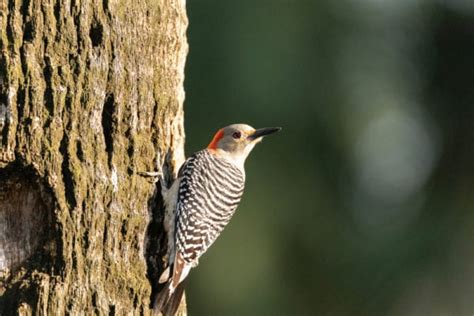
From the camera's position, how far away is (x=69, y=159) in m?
5.08

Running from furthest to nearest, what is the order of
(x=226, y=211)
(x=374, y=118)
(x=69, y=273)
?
(x=374, y=118) < (x=226, y=211) < (x=69, y=273)

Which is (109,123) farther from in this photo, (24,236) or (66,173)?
(24,236)

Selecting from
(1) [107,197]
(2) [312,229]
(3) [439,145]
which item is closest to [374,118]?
(3) [439,145]

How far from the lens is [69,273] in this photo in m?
5.07

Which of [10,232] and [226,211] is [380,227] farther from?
[10,232]

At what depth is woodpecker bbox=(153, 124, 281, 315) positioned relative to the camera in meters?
5.73

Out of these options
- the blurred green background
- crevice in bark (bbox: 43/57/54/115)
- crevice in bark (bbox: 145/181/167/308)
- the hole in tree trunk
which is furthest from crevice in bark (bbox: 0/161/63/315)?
the blurred green background

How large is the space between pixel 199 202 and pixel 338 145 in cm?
584

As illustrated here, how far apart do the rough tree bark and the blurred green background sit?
637 cm

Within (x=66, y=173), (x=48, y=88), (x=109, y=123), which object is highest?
(x=48, y=88)

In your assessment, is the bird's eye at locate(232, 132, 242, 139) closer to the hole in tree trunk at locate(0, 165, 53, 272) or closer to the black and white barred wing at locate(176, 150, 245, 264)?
the black and white barred wing at locate(176, 150, 245, 264)

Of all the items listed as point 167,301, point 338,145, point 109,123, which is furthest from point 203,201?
point 338,145

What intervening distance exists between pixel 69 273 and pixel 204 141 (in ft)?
23.6

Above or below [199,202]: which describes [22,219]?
above
